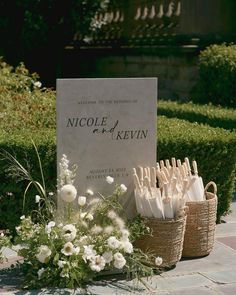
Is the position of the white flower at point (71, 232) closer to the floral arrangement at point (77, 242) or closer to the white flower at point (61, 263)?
the floral arrangement at point (77, 242)

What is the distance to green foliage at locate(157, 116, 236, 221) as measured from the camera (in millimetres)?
6551

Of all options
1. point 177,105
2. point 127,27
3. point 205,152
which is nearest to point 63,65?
point 127,27

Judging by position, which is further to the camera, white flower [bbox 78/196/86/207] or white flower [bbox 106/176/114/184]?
white flower [bbox 106/176/114/184]

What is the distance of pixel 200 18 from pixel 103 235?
9.91 m

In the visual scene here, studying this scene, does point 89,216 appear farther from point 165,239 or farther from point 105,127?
point 105,127

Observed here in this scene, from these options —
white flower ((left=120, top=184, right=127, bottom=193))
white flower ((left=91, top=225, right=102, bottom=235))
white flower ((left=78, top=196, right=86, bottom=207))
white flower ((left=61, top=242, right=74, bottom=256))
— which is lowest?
white flower ((left=61, top=242, right=74, bottom=256))

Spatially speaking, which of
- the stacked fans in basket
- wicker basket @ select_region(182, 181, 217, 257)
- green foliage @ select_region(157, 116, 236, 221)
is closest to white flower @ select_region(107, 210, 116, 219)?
the stacked fans in basket

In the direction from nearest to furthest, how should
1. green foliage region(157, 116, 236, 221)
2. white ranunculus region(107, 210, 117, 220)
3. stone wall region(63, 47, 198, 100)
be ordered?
1. white ranunculus region(107, 210, 117, 220)
2. green foliage region(157, 116, 236, 221)
3. stone wall region(63, 47, 198, 100)

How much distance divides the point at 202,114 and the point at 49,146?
379cm

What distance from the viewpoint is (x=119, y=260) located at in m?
4.91

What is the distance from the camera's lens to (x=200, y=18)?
14336 mm

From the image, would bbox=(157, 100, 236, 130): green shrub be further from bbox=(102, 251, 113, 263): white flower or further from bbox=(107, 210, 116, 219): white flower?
bbox=(102, 251, 113, 263): white flower

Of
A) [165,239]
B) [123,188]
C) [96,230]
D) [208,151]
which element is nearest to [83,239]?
[96,230]

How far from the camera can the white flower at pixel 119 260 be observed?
194 inches
